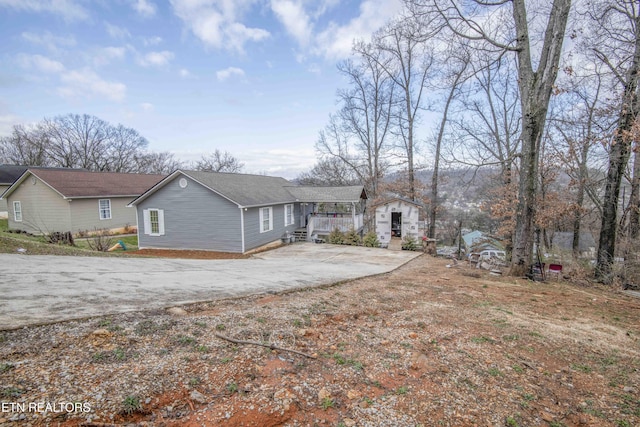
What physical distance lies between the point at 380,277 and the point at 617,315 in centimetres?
462

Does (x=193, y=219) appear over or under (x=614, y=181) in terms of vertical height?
under

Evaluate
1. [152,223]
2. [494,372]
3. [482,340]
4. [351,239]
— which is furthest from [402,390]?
[152,223]

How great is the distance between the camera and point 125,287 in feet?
16.2

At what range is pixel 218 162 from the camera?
39969 mm

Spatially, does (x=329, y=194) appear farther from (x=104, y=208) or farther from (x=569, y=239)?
(x=569, y=239)

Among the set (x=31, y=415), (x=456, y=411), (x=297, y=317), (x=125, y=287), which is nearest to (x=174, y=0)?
(x=125, y=287)

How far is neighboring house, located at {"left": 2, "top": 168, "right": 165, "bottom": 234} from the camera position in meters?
17.2

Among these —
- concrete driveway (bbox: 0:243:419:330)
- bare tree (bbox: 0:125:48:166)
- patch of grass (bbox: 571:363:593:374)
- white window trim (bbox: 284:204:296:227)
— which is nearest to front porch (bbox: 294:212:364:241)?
white window trim (bbox: 284:204:296:227)

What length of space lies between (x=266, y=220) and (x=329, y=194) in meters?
4.61

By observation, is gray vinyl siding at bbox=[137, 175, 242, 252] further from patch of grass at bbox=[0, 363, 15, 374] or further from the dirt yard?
patch of grass at bbox=[0, 363, 15, 374]

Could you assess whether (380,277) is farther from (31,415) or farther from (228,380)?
(31,415)

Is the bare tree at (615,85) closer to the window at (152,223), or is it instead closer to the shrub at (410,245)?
the shrub at (410,245)

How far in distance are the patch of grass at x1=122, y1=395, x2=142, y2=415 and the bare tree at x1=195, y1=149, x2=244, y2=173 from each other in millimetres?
39430

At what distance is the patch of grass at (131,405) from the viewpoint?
2.02m
